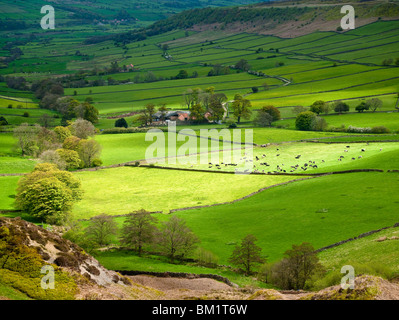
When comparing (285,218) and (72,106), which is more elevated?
Result: (72,106)

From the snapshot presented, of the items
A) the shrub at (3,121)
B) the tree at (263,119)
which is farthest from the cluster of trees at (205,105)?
the shrub at (3,121)

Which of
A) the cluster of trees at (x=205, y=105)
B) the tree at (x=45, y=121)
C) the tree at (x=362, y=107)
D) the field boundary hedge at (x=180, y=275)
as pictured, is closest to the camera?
the field boundary hedge at (x=180, y=275)

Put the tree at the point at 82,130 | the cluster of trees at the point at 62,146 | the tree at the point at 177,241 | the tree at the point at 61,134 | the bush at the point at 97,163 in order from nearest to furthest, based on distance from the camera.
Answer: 1. the tree at the point at 177,241
2. the cluster of trees at the point at 62,146
3. the bush at the point at 97,163
4. the tree at the point at 61,134
5. the tree at the point at 82,130

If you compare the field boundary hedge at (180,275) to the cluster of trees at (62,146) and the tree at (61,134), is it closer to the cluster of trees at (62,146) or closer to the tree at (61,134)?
the cluster of trees at (62,146)

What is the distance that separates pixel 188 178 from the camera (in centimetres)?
9844

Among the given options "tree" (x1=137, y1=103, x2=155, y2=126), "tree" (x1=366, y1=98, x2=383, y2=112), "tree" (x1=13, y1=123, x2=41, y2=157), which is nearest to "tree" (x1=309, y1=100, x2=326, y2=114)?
"tree" (x1=366, y1=98, x2=383, y2=112)

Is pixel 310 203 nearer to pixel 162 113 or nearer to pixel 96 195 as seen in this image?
pixel 96 195

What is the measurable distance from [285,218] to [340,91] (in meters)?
119

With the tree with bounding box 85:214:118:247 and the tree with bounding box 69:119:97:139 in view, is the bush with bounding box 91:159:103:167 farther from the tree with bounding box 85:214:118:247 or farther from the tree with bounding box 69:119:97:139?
the tree with bounding box 85:214:118:247

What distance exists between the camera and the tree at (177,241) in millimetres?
59000

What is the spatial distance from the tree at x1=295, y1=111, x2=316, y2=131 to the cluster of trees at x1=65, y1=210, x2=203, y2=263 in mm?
85808

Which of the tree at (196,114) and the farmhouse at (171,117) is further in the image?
the farmhouse at (171,117)

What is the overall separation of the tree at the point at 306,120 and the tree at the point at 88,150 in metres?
63.9
